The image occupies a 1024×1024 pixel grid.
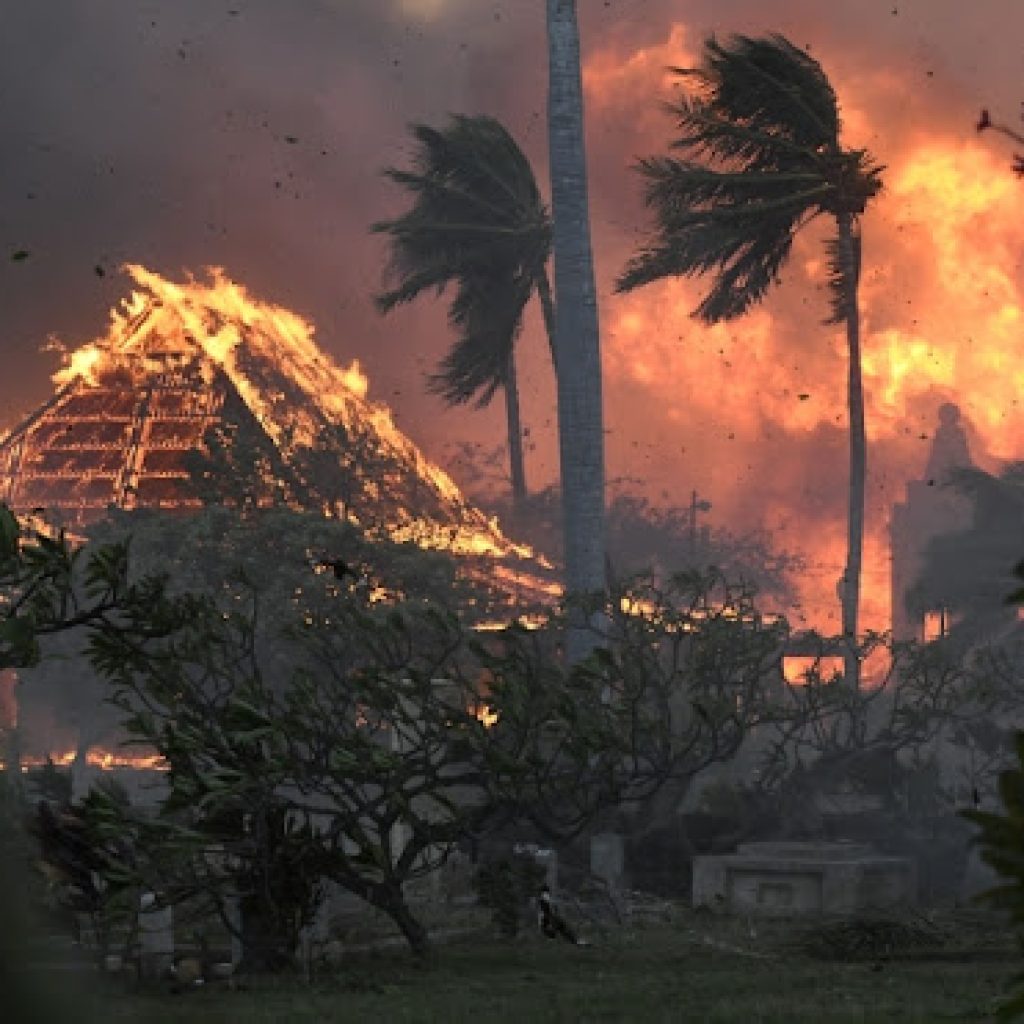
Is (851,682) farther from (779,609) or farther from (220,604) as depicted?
(779,609)

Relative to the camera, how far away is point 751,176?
43.2 meters

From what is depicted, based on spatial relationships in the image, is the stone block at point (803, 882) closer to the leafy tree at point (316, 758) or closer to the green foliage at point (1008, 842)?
the leafy tree at point (316, 758)

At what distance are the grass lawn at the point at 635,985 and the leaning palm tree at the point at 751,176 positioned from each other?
21.5m

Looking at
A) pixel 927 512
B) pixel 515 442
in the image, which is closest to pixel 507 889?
pixel 515 442

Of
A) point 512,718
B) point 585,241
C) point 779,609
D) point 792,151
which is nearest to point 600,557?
point 585,241

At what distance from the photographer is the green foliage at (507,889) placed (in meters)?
21.8

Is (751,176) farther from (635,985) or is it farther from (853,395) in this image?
(635,985)

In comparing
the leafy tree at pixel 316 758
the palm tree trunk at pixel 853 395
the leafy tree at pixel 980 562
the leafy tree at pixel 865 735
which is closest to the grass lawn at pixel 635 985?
the leafy tree at pixel 316 758

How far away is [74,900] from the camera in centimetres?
1825

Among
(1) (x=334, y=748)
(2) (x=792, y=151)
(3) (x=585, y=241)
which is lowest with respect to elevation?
(1) (x=334, y=748)

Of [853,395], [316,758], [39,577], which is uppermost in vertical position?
[853,395]

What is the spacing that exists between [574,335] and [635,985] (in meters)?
20.0

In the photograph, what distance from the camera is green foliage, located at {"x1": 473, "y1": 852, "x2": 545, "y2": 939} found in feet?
71.4

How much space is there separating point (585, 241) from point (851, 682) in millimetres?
9956
